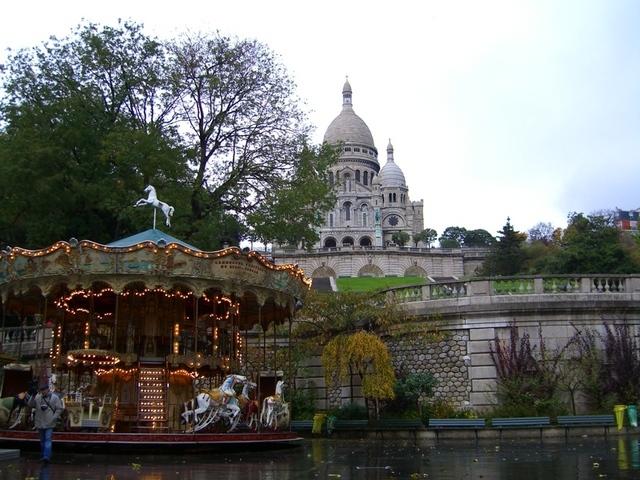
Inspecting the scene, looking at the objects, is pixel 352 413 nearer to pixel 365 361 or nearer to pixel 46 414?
pixel 365 361

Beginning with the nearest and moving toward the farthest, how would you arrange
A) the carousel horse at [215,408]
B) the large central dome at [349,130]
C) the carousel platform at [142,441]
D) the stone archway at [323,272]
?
the carousel platform at [142,441] < the carousel horse at [215,408] < the stone archway at [323,272] < the large central dome at [349,130]

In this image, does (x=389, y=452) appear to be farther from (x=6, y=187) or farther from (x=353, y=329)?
(x=6, y=187)

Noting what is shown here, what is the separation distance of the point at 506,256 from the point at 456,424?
63.2m

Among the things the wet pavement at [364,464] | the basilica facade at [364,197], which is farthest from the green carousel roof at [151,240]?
the basilica facade at [364,197]

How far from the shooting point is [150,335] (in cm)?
2322

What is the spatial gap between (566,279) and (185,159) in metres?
16.5

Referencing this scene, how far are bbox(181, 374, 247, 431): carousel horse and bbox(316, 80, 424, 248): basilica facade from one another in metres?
121

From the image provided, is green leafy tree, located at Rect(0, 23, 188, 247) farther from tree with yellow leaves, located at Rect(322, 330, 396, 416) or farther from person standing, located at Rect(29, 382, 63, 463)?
person standing, located at Rect(29, 382, 63, 463)

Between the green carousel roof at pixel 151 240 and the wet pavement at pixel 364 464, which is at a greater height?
the green carousel roof at pixel 151 240

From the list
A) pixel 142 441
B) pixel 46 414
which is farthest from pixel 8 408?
pixel 46 414

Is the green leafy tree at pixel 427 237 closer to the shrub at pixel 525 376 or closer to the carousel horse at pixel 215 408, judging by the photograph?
the shrub at pixel 525 376

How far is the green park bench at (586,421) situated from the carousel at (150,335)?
9386 mm

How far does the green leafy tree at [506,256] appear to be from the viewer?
85.9 metres

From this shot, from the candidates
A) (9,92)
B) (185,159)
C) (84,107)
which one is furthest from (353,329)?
(9,92)
